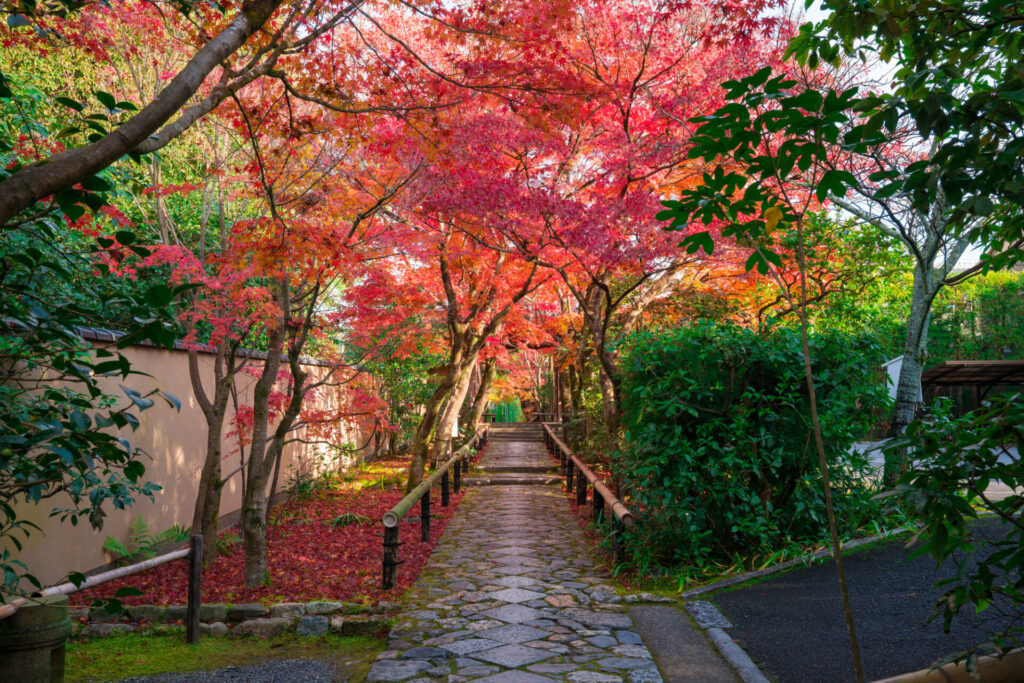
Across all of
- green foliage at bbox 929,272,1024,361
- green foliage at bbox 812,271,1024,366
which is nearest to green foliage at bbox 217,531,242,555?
green foliage at bbox 812,271,1024,366

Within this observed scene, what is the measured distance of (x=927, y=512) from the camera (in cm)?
202

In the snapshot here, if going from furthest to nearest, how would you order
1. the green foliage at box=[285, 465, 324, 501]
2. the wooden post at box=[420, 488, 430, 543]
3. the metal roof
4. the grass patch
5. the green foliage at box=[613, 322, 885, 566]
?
the metal roof
the green foliage at box=[285, 465, 324, 501]
the wooden post at box=[420, 488, 430, 543]
the green foliage at box=[613, 322, 885, 566]
the grass patch

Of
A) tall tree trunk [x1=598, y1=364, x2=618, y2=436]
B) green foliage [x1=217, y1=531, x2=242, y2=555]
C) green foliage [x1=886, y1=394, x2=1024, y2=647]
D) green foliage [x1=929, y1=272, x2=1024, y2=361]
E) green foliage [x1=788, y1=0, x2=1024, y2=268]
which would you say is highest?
green foliage [x1=929, y1=272, x2=1024, y2=361]

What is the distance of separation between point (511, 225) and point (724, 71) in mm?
3762

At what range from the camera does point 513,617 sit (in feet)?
18.5

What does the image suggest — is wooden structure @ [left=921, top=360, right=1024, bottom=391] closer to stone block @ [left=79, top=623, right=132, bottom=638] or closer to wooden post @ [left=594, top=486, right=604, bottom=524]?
wooden post @ [left=594, top=486, right=604, bottom=524]

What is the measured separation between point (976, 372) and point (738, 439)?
12.9 metres

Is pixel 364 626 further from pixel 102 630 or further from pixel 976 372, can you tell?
pixel 976 372

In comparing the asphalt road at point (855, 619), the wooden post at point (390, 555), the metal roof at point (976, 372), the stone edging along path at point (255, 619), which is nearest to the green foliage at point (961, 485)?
the asphalt road at point (855, 619)

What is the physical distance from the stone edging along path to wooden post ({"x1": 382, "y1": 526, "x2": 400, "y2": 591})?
1.87 ft

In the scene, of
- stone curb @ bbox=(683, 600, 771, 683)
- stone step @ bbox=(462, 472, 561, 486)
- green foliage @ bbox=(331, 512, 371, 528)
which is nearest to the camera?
stone curb @ bbox=(683, 600, 771, 683)

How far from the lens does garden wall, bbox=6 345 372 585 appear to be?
6000 millimetres

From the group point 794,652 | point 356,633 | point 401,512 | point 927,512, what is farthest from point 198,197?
point 927,512

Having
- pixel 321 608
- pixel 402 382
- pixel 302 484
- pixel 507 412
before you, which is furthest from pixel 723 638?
pixel 507 412
